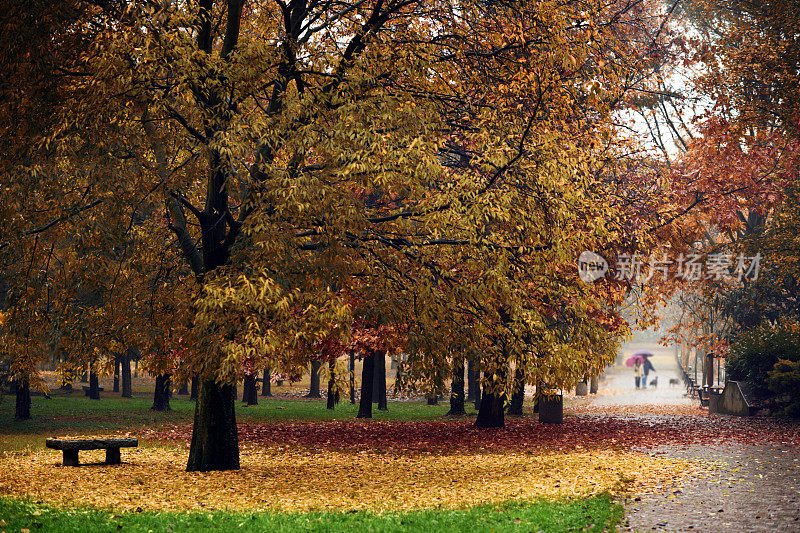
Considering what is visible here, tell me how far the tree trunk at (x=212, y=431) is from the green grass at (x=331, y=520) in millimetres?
3831

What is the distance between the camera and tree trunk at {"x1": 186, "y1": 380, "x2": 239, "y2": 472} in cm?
1342

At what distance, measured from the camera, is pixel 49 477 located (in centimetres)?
1288

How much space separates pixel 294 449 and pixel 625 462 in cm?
753

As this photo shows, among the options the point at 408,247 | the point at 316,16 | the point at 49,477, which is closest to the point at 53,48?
the point at 316,16

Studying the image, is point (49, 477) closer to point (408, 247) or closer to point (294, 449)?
point (294, 449)

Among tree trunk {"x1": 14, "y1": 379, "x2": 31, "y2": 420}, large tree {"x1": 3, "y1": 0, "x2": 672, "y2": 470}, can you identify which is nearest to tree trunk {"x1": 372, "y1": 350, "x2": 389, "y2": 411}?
tree trunk {"x1": 14, "y1": 379, "x2": 31, "y2": 420}

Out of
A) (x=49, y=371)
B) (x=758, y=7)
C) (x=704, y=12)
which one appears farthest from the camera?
(x=49, y=371)

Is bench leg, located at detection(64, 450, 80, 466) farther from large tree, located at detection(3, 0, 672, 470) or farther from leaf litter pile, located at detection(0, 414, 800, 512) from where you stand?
large tree, located at detection(3, 0, 672, 470)

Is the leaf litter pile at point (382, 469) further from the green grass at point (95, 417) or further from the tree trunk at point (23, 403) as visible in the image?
the tree trunk at point (23, 403)

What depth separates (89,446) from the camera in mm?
13969

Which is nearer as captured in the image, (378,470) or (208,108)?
(208,108)

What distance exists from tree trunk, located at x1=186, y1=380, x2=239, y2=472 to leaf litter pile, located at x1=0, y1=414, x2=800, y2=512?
38 centimetres

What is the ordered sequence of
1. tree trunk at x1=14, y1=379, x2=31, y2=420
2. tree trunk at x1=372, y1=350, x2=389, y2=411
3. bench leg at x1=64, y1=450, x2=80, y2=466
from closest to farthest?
bench leg at x1=64, y1=450, x2=80, y2=466 → tree trunk at x1=14, y1=379, x2=31, y2=420 → tree trunk at x1=372, y1=350, x2=389, y2=411

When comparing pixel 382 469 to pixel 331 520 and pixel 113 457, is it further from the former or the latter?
pixel 113 457
